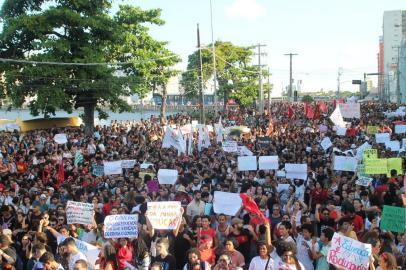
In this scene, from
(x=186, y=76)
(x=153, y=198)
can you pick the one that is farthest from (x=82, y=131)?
(x=186, y=76)

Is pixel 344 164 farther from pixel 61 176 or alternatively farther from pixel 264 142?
pixel 61 176

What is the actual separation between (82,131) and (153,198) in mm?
19015

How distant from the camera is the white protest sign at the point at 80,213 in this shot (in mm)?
9156

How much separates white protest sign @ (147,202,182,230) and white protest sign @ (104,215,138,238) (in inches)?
12.6

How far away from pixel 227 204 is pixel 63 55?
70.5 ft

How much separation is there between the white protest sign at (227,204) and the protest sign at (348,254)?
2723 millimetres

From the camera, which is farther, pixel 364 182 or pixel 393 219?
pixel 364 182

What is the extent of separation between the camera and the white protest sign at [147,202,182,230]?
834cm

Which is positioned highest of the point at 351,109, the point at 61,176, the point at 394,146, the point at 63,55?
the point at 63,55

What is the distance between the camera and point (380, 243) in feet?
24.1

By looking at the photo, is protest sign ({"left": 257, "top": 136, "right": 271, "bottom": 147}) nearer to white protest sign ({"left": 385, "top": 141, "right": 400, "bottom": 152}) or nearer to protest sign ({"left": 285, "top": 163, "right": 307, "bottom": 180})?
white protest sign ({"left": 385, "top": 141, "right": 400, "bottom": 152})

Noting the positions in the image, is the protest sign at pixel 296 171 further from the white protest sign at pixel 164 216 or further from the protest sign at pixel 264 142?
the protest sign at pixel 264 142

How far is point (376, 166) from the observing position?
12.9 meters

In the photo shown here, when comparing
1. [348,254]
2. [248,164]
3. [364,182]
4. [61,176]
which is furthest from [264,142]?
[348,254]
